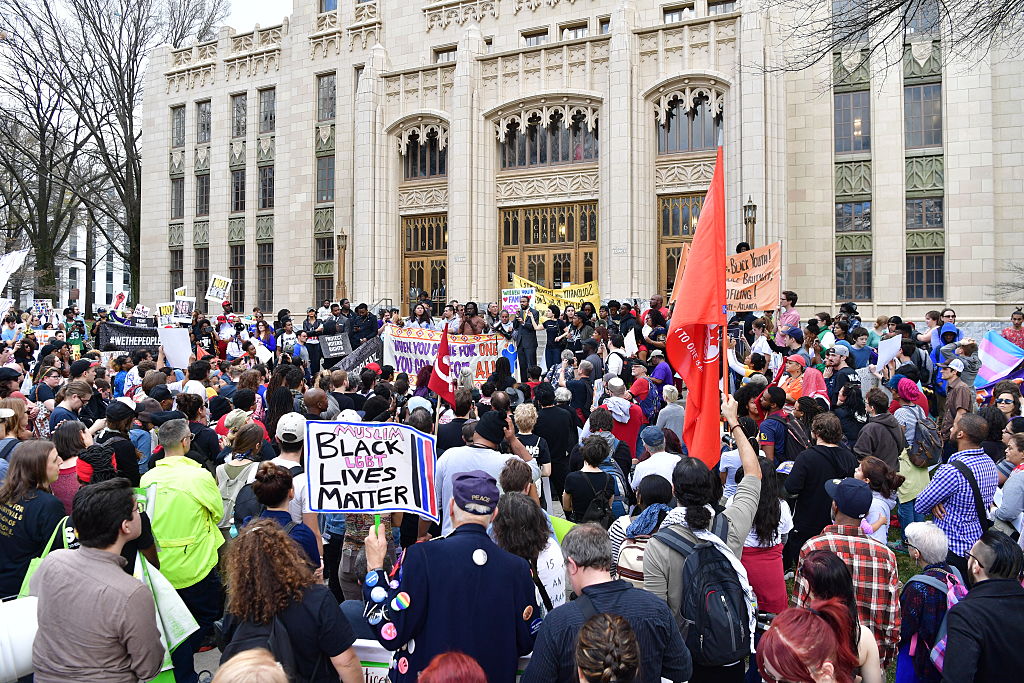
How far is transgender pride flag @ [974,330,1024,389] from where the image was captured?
443 inches

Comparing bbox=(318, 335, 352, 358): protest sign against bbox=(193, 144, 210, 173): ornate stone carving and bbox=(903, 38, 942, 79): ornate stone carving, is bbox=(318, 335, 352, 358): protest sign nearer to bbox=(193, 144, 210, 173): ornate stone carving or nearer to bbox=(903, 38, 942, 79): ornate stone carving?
bbox=(903, 38, 942, 79): ornate stone carving

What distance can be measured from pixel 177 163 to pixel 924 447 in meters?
37.1

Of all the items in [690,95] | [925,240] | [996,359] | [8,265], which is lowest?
[996,359]

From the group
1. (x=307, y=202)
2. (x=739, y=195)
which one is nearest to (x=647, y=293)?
(x=739, y=195)

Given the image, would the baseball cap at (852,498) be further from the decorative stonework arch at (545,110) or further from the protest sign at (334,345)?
A: the decorative stonework arch at (545,110)

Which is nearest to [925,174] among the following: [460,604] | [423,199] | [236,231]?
[423,199]

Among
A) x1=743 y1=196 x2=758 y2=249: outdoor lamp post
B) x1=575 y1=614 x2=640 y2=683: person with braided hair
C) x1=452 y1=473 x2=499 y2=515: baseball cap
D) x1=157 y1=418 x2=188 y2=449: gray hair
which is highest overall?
x1=743 y1=196 x2=758 y2=249: outdoor lamp post

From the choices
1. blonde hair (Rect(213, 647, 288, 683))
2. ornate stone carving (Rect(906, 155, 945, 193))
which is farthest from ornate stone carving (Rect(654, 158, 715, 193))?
blonde hair (Rect(213, 647, 288, 683))

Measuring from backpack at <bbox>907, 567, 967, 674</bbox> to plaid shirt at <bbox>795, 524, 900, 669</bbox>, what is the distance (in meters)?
0.23

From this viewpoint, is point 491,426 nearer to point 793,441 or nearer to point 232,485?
point 232,485

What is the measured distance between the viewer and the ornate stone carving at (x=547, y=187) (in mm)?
28156

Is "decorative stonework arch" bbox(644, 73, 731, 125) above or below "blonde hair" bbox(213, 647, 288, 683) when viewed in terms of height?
above

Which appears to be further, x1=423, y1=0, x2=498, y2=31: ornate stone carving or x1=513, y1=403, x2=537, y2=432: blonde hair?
x1=423, y1=0, x2=498, y2=31: ornate stone carving

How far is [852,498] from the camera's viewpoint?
4.95 meters
